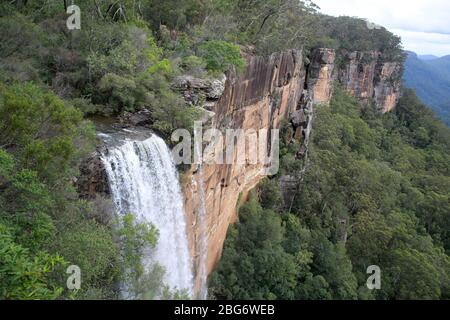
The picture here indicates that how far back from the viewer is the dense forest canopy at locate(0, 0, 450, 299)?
6516 mm

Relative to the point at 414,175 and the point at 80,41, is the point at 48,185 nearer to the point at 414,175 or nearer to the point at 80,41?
the point at 80,41

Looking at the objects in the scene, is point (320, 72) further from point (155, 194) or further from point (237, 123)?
point (155, 194)

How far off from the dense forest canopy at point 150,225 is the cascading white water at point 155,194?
48cm

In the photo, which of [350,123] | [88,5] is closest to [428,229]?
[350,123]

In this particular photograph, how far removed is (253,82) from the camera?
1839 centimetres

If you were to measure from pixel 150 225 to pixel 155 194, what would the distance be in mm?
887

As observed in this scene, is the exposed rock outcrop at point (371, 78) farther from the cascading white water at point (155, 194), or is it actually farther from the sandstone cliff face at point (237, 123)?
the cascading white water at point (155, 194)

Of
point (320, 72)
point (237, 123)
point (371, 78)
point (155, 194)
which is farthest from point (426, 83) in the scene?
point (155, 194)

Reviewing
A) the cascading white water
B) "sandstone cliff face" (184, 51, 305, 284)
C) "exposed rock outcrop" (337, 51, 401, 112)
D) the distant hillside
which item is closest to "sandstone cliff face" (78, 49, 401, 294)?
"sandstone cliff face" (184, 51, 305, 284)

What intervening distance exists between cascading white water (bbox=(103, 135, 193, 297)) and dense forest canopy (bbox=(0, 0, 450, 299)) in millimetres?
476

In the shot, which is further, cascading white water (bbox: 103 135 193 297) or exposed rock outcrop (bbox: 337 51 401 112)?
exposed rock outcrop (bbox: 337 51 401 112)

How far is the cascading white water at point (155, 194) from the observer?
340 inches

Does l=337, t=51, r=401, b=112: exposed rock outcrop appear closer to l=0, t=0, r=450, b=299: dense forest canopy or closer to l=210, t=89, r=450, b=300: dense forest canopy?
l=0, t=0, r=450, b=299: dense forest canopy

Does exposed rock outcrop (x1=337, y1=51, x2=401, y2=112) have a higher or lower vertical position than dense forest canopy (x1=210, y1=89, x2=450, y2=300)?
higher
